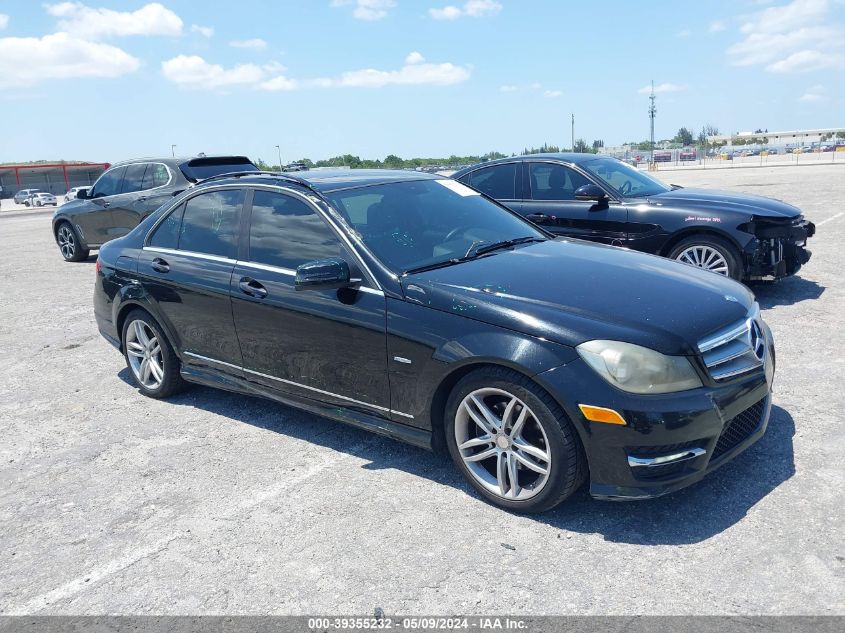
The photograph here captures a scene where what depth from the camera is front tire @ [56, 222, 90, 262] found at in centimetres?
1295

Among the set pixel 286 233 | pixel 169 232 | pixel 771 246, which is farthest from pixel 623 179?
pixel 169 232

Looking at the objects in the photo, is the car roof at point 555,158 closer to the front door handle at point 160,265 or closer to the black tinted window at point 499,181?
the black tinted window at point 499,181

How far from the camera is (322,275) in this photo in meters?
3.71

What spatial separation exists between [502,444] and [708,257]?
4.83 metres

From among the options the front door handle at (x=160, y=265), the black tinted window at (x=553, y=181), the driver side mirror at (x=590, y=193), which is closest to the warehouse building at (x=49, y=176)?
the black tinted window at (x=553, y=181)

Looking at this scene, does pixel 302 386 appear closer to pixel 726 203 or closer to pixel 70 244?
pixel 726 203

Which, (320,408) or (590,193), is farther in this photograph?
(590,193)

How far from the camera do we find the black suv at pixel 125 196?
35.9 ft

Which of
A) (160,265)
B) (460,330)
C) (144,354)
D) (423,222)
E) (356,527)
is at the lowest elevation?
(356,527)

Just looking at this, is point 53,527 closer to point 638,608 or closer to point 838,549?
point 638,608

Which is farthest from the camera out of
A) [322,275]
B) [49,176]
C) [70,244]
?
[49,176]

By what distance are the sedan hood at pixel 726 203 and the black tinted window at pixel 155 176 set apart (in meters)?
7.52

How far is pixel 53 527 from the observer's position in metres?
3.54

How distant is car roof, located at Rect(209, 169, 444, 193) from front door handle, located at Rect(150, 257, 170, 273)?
70 cm
